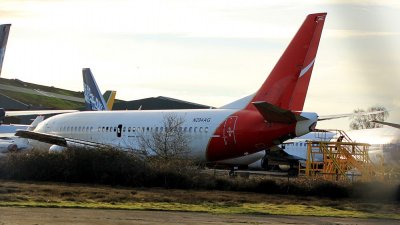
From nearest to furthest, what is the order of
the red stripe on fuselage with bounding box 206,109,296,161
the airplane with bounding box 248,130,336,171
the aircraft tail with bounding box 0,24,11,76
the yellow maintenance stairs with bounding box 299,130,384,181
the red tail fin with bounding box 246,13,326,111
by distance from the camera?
the aircraft tail with bounding box 0,24,11,76 → the yellow maintenance stairs with bounding box 299,130,384,181 → the red tail fin with bounding box 246,13,326,111 → the red stripe on fuselage with bounding box 206,109,296,161 → the airplane with bounding box 248,130,336,171

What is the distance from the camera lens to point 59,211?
2105 centimetres

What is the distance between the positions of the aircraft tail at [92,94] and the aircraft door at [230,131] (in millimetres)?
23768

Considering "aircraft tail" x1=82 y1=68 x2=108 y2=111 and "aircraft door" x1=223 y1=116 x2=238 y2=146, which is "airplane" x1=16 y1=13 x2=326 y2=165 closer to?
"aircraft door" x1=223 y1=116 x2=238 y2=146

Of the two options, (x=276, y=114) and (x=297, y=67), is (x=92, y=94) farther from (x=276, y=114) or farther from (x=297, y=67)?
(x=276, y=114)

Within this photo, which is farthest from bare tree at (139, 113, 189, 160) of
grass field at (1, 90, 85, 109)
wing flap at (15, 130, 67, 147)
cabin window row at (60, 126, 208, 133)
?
grass field at (1, 90, 85, 109)

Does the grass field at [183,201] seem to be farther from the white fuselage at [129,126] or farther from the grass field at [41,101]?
the grass field at [41,101]

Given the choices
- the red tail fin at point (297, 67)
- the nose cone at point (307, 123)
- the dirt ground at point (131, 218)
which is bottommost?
the dirt ground at point (131, 218)

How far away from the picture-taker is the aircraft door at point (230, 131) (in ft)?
130

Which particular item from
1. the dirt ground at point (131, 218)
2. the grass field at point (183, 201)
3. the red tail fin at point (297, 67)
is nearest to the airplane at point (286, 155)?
the red tail fin at point (297, 67)

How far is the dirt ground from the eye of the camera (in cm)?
1861

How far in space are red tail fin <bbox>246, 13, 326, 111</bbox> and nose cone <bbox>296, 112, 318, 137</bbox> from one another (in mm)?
1544

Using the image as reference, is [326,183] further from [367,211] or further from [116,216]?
[116,216]

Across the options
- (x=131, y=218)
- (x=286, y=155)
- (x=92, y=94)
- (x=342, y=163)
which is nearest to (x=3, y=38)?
(x=131, y=218)

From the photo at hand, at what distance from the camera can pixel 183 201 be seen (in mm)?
25906
